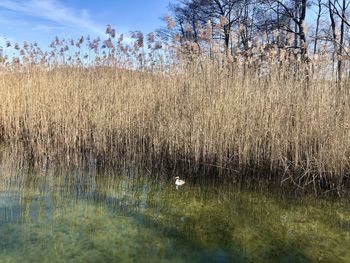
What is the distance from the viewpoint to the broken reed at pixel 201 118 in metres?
3.08

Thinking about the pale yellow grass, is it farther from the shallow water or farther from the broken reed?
the shallow water

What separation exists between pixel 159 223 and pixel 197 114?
4.44 ft

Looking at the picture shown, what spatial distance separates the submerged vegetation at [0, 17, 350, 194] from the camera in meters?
3.09

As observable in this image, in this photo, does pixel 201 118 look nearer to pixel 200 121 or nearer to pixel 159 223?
pixel 200 121

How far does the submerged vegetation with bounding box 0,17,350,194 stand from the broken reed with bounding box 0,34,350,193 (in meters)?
0.01

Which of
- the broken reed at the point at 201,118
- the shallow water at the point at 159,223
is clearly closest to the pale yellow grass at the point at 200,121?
the broken reed at the point at 201,118

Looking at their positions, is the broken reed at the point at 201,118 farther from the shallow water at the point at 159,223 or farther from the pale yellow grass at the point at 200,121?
the shallow water at the point at 159,223

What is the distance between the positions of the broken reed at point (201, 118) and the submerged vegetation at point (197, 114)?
0.01 meters

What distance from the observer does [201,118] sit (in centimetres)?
333

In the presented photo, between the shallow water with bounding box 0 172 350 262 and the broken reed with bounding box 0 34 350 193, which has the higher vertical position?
the broken reed with bounding box 0 34 350 193

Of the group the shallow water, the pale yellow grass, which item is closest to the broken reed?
the pale yellow grass

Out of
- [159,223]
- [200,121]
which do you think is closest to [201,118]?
[200,121]

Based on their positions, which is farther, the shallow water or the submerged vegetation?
the submerged vegetation

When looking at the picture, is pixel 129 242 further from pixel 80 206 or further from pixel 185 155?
pixel 185 155
